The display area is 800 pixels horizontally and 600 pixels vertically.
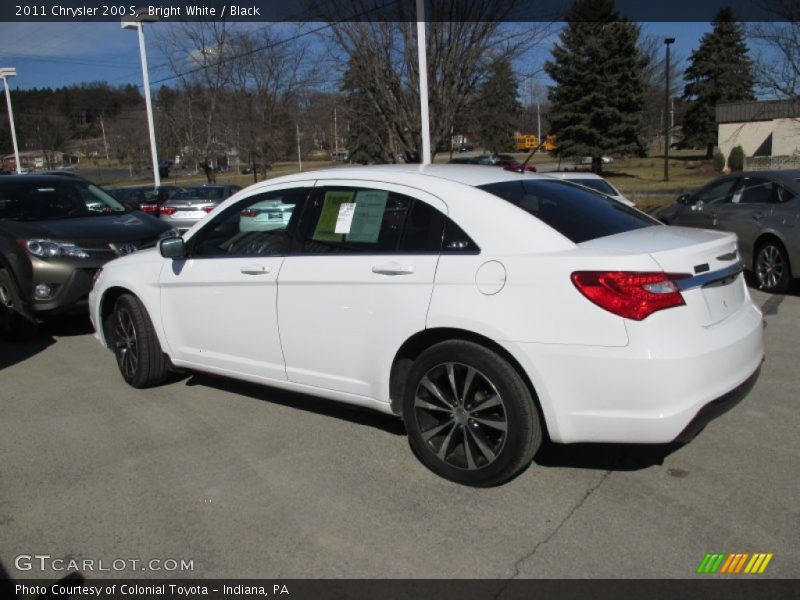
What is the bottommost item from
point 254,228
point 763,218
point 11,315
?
point 11,315

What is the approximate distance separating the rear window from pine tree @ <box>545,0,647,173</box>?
1451 inches

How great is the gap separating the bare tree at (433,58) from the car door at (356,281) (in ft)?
40.0

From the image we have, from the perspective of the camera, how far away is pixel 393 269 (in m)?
3.75

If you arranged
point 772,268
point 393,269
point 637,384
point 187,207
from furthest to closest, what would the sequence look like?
1. point 187,207
2. point 772,268
3. point 393,269
4. point 637,384

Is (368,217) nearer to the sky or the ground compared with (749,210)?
nearer to the sky

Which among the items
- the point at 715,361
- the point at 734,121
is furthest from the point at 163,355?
the point at 734,121

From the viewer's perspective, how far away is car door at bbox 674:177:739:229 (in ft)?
31.5

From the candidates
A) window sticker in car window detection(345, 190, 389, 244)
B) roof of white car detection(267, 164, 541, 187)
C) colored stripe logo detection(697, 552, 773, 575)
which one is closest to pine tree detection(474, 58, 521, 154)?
roof of white car detection(267, 164, 541, 187)

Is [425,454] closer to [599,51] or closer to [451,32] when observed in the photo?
[451,32]

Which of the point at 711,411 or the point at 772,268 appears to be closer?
the point at 711,411

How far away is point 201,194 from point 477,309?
13.8 m

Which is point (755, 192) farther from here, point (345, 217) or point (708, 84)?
point (708, 84)

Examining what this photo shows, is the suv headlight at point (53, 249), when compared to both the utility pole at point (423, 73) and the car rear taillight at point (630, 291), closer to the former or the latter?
the car rear taillight at point (630, 291)

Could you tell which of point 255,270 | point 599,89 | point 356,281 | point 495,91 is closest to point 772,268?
point 356,281
